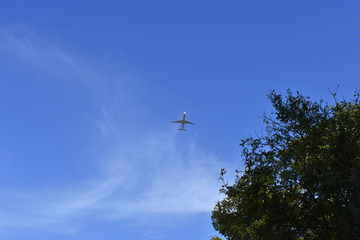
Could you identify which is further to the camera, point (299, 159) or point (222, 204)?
point (222, 204)

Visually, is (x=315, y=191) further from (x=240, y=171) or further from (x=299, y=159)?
(x=240, y=171)

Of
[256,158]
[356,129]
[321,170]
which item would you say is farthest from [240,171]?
[356,129]

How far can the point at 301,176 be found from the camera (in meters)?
21.6

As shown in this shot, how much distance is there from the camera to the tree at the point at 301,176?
20.3 meters

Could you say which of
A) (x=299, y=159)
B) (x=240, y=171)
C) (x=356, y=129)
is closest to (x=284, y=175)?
(x=299, y=159)

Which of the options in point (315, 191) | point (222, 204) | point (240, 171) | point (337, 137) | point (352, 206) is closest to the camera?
point (352, 206)

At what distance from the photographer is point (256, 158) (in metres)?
23.9

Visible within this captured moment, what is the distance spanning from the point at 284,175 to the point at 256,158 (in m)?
2.42

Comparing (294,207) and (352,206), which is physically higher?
(294,207)

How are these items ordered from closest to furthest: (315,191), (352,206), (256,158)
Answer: (352,206) → (315,191) → (256,158)

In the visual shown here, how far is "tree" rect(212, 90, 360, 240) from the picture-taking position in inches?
798

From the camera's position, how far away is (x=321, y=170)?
21.1 m

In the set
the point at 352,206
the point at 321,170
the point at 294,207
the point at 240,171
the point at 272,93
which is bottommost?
the point at 352,206

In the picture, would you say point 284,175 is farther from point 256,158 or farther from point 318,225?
point 318,225
